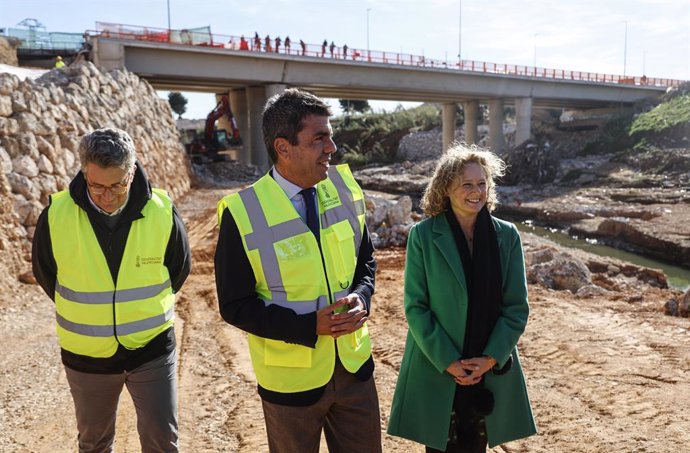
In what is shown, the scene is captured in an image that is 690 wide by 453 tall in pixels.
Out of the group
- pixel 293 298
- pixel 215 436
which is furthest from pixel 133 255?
pixel 215 436

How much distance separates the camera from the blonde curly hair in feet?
10.5

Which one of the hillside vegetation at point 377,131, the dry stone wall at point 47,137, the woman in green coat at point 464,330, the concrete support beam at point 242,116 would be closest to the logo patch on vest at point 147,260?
the woman in green coat at point 464,330

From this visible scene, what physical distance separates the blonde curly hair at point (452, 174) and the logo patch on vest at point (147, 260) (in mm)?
1429

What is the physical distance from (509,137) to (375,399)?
4978 centimetres

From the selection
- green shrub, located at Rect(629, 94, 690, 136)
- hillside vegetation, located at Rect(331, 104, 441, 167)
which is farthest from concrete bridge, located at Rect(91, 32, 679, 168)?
hillside vegetation, located at Rect(331, 104, 441, 167)

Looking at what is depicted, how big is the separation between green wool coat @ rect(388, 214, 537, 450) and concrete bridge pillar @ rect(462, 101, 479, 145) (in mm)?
40702

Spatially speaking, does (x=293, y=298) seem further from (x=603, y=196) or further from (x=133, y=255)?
(x=603, y=196)

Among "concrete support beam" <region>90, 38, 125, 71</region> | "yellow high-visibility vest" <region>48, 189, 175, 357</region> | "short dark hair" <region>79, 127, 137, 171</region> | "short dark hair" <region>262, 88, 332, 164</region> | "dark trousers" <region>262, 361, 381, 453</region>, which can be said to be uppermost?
"concrete support beam" <region>90, 38, 125, 71</region>

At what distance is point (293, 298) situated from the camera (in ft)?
8.50

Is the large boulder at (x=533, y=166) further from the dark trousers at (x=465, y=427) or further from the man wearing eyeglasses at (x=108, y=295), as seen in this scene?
the man wearing eyeglasses at (x=108, y=295)

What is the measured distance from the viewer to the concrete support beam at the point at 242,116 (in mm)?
32438

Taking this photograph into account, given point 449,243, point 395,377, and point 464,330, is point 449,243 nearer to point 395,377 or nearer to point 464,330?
point 464,330

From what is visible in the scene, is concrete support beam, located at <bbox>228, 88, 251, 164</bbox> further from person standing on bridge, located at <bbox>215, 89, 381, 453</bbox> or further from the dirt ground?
person standing on bridge, located at <bbox>215, 89, 381, 453</bbox>

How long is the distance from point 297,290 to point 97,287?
3.57ft
